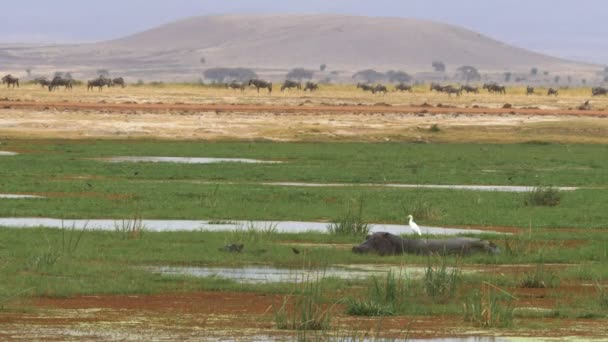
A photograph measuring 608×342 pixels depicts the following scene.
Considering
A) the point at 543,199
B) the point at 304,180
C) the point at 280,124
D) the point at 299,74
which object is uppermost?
the point at 543,199

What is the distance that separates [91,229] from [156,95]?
197ft

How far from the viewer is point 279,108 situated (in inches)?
2655

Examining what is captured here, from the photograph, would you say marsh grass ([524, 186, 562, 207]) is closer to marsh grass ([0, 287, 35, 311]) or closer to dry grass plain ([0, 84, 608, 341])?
dry grass plain ([0, 84, 608, 341])

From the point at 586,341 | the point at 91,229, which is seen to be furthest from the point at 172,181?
the point at 586,341

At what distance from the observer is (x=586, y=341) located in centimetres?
1265

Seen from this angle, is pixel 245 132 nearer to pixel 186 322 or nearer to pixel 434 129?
pixel 434 129

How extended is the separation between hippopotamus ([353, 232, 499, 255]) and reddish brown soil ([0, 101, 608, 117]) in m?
43.2

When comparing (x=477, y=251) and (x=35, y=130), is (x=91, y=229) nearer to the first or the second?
(x=477, y=251)

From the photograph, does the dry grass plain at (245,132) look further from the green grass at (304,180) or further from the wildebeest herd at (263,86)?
the green grass at (304,180)

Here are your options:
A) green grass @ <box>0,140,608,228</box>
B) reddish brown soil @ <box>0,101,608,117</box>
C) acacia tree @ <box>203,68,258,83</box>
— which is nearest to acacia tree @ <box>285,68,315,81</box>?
acacia tree @ <box>203,68,258,83</box>

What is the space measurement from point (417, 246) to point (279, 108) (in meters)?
48.7

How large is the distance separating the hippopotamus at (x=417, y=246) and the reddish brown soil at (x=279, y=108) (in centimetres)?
4322

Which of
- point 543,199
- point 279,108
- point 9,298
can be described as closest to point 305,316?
point 9,298

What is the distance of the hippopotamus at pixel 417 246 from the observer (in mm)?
18734
